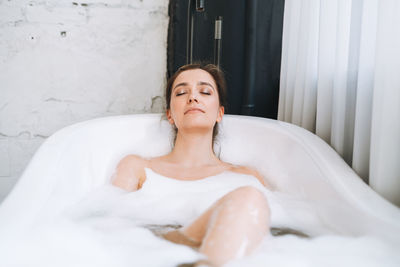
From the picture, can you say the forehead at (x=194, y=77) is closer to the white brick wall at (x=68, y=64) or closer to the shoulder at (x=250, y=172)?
the shoulder at (x=250, y=172)

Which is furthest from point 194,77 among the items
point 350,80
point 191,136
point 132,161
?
point 350,80

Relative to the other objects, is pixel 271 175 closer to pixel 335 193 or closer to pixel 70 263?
pixel 335 193

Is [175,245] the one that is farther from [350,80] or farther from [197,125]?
[350,80]

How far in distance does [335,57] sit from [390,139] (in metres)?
0.40

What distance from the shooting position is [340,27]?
1062 mm

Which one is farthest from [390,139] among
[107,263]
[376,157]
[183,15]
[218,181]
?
[183,15]

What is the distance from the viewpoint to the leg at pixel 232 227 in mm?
608

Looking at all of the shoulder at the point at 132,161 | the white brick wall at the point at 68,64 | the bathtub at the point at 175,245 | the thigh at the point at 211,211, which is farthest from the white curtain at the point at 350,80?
the white brick wall at the point at 68,64

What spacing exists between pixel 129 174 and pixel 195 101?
1.14 ft

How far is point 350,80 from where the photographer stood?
1059 millimetres

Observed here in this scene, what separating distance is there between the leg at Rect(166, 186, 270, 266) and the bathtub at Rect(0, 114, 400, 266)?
27mm

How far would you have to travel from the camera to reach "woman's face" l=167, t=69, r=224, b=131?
3.89 feet

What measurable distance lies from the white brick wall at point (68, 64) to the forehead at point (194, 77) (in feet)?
2.08

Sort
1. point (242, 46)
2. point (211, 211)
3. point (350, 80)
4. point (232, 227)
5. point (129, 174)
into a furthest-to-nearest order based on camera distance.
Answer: point (242, 46)
point (129, 174)
point (350, 80)
point (211, 211)
point (232, 227)
